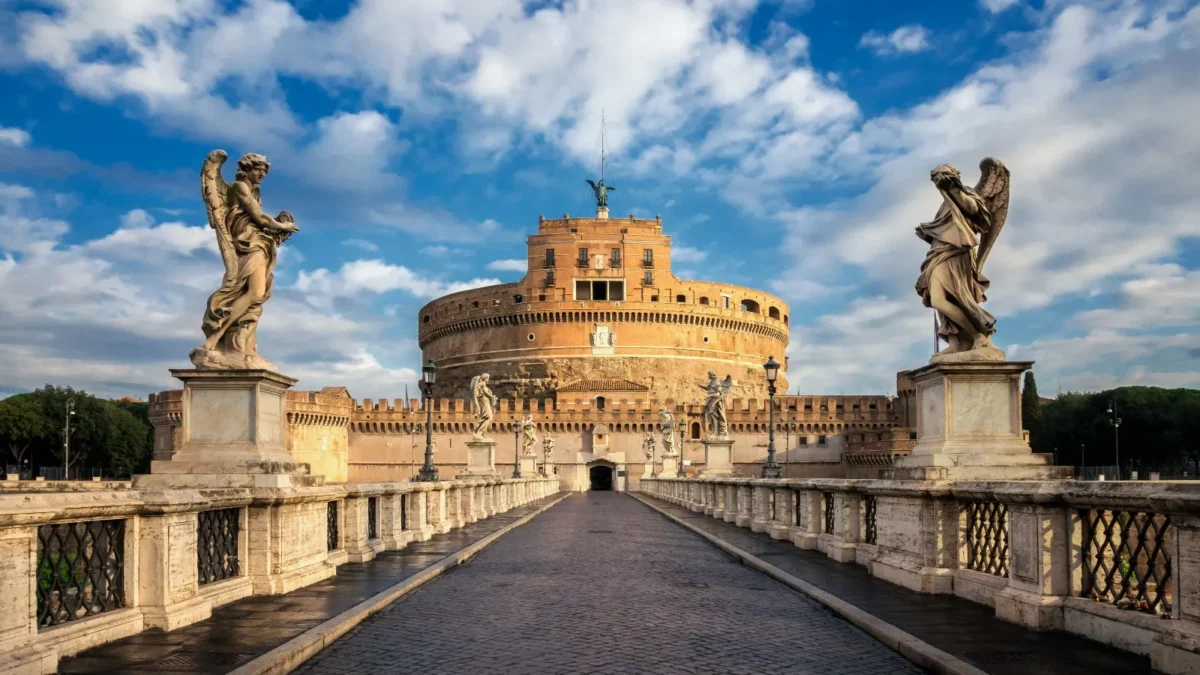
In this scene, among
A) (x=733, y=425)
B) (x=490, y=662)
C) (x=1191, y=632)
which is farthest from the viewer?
(x=733, y=425)

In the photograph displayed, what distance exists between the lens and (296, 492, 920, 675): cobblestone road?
6.42 meters

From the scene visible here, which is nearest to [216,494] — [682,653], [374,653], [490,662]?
[374,653]

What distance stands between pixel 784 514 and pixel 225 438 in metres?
9.40

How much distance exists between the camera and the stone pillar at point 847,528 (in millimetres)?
11711

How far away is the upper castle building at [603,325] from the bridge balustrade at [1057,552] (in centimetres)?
7974

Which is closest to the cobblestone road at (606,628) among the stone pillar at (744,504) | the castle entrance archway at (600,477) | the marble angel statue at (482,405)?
the stone pillar at (744,504)

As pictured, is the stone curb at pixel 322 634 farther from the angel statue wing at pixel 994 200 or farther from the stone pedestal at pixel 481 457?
the stone pedestal at pixel 481 457

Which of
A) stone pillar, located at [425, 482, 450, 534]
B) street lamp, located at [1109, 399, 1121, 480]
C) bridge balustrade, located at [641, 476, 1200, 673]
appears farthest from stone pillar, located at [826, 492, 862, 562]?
street lamp, located at [1109, 399, 1121, 480]

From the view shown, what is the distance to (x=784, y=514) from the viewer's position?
53.6ft

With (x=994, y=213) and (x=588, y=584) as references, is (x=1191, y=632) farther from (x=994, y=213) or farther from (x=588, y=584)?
(x=588, y=584)

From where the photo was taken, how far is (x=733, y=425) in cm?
8369

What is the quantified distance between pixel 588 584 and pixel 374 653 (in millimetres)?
4239

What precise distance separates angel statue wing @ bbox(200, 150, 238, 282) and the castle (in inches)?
2587

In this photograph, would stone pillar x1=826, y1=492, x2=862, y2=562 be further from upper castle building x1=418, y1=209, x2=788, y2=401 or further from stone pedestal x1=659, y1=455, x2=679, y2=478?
upper castle building x1=418, y1=209, x2=788, y2=401
